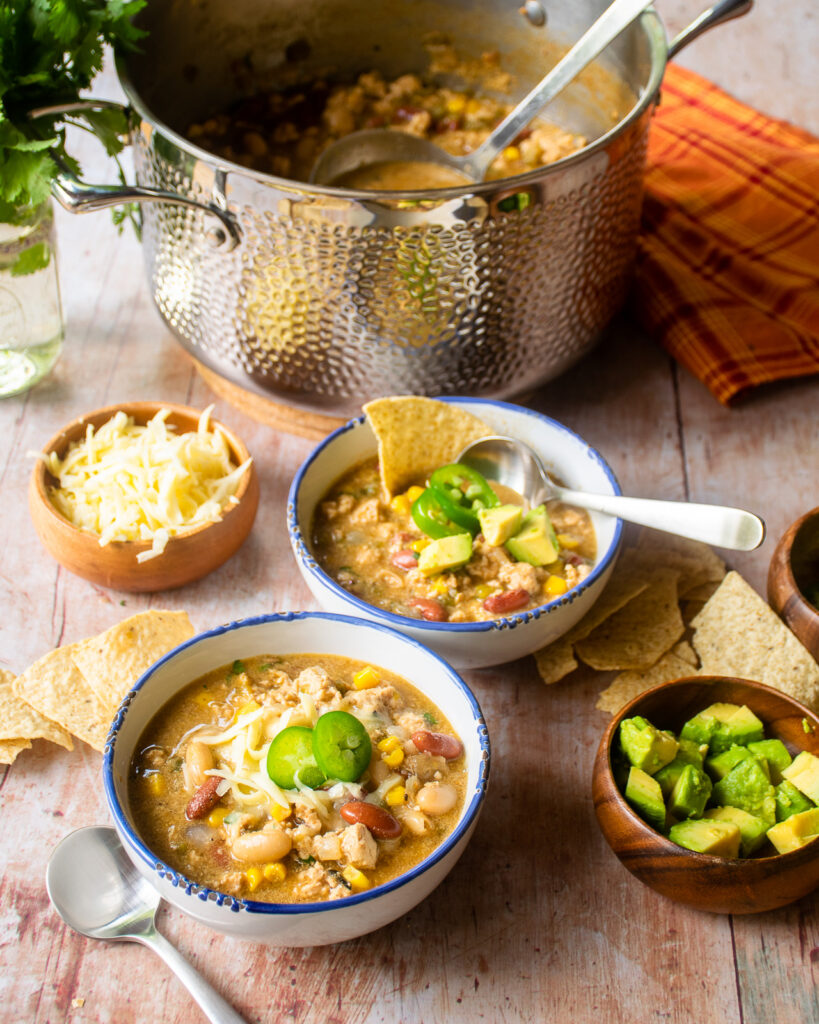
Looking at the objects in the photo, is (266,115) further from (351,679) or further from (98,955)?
(98,955)

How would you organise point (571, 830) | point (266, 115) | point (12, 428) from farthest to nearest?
point (266, 115) < point (12, 428) < point (571, 830)

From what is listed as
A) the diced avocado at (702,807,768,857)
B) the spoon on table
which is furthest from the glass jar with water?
the diced avocado at (702,807,768,857)

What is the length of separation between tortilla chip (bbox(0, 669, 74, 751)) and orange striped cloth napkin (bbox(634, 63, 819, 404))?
217 cm

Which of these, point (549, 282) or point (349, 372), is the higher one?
→ point (549, 282)

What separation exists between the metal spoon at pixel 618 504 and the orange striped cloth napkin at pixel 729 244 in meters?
0.90

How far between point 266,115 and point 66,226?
86cm

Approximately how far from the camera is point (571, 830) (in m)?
2.37

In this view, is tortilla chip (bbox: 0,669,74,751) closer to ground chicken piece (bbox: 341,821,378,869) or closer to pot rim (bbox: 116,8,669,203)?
ground chicken piece (bbox: 341,821,378,869)

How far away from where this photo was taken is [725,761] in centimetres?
223

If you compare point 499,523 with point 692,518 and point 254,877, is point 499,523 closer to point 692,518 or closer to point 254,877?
point 692,518

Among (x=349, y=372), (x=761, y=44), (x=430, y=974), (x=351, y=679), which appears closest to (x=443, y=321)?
(x=349, y=372)

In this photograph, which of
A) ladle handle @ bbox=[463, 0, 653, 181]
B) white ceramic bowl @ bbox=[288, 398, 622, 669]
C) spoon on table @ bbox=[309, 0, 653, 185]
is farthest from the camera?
spoon on table @ bbox=[309, 0, 653, 185]

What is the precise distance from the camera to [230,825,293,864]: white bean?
6.48ft

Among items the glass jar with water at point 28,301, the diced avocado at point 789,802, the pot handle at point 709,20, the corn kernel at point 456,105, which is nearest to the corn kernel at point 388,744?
the diced avocado at point 789,802
